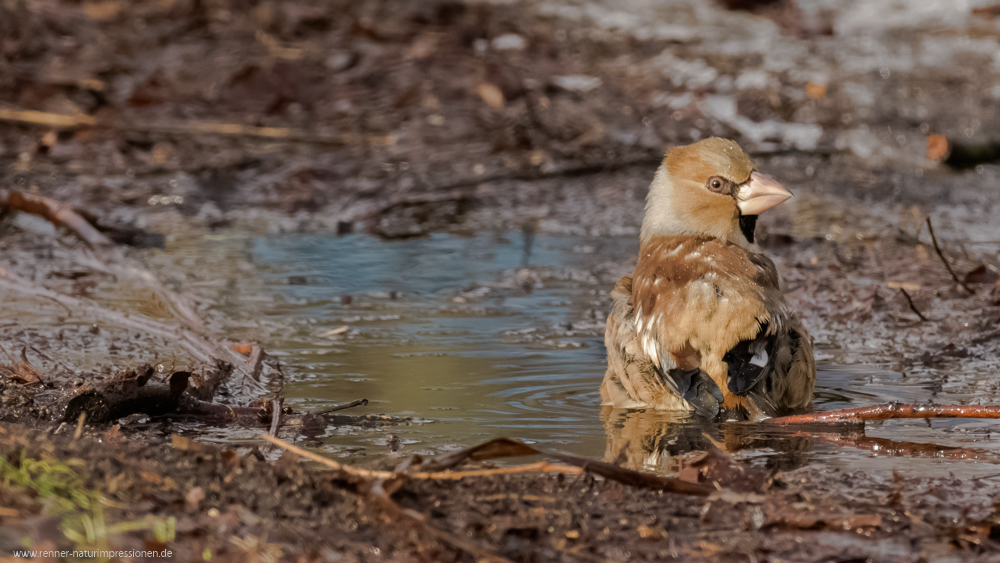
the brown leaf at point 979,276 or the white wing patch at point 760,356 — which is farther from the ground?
the white wing patch at point 760,356

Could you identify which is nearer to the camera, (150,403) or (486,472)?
(486,472)

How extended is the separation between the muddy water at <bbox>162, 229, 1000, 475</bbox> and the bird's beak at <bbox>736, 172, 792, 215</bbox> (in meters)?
0.79

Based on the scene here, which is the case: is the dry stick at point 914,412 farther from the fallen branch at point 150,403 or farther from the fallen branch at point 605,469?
the fallen branch at point 150,403

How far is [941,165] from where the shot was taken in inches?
359

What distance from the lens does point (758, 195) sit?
4.50 meters

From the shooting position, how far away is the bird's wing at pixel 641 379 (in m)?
3.82

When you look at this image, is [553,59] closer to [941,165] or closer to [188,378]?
[941,165]

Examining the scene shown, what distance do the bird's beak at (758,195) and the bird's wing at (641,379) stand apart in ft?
2.02

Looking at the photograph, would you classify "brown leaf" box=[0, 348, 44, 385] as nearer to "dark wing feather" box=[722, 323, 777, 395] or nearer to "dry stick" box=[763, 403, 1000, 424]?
"dark wing feather" box=[722, 323, 777, 395]

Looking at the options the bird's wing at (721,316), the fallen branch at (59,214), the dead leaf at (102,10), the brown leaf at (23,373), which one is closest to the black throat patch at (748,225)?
the bird's wing at (721,316)

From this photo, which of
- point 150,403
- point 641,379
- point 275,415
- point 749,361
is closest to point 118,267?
point 150,403

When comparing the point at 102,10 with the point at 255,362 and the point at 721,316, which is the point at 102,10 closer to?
the point at 255,362

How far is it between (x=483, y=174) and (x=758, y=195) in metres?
4.57

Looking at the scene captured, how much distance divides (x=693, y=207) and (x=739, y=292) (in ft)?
2.83
